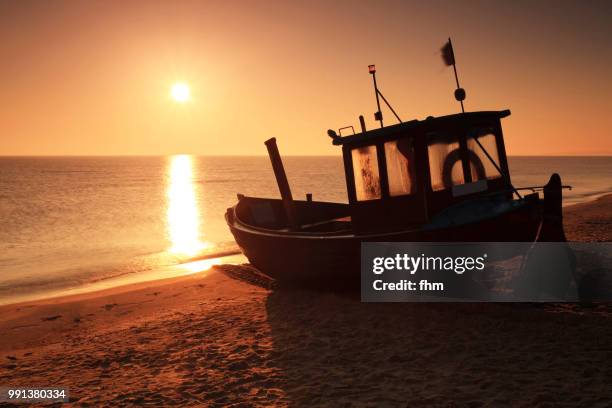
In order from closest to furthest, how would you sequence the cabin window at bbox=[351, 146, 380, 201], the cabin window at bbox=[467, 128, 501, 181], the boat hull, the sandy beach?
1. the sandy beach
2. the boat hull
3. the cabin window at bbox=[467, 128, 501, 181]
4. the cabin window at bbox=[351, 146, 380, 201]

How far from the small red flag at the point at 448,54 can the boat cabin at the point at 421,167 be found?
1.51m

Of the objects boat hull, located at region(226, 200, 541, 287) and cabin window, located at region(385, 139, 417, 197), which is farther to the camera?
cabin window, located at region(385, 139, 417, 197)

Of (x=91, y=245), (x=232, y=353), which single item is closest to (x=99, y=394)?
(x=232, y=353)

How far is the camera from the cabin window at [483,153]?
32.0 ft

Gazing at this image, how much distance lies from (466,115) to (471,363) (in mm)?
5268

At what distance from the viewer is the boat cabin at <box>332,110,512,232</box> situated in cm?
935

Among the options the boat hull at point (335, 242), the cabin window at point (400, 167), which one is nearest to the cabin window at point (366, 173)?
the cabin window at point (400, 167)

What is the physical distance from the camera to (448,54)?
10.3 meters

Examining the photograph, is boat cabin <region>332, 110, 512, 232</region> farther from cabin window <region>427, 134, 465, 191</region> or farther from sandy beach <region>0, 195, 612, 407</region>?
sandy beach <region>0, 195, 612, 407</region>

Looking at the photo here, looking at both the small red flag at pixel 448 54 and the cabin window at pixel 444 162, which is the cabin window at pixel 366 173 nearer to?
the cabin window at pixel 444 162

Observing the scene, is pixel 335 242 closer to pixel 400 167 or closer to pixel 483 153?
pixel 400 167
